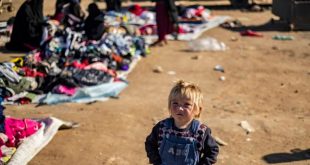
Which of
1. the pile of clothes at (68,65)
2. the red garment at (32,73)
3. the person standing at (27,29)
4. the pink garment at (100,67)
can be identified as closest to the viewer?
the pile of clothes at (68,65)

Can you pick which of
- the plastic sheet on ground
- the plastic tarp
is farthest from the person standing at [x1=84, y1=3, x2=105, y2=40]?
the plastic tarp

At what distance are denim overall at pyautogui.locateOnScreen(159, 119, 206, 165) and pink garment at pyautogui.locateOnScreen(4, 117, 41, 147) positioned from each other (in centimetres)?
281

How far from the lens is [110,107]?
7.12 meters

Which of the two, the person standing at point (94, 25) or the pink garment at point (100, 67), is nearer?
the pink garment at point (100, 67)

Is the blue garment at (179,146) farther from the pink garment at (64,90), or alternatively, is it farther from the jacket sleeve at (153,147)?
the pink garment at (64,90)

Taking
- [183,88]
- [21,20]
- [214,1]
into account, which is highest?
[183,88]

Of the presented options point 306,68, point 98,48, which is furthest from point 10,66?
point 306,68

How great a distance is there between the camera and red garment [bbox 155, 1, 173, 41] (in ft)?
37.1

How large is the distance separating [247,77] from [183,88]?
589 cm

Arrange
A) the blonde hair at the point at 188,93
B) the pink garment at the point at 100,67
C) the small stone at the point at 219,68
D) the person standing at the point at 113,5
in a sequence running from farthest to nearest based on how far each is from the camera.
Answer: the person standing at the point at 113,5 → the small stone at the point at 219,68 → the pink garment at the point at 100,67 → the blonde hair at the point at 188,93

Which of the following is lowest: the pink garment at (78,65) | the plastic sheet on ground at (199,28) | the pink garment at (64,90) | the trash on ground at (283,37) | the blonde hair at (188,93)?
the trash on ground at (283,37)

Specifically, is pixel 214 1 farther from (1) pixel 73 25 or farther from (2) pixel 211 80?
(2) pixel 211 80

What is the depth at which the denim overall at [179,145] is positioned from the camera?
122 inches

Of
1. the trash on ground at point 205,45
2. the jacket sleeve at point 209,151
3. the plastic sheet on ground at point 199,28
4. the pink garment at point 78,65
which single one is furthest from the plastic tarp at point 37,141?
the plastic sheet on ground at point 199,28
